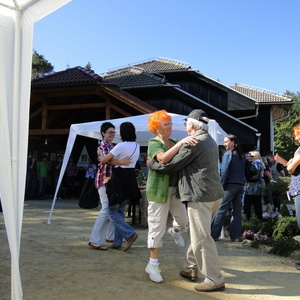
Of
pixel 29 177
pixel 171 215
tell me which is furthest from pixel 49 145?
pixel 171 215

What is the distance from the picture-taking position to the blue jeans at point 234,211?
5379mm

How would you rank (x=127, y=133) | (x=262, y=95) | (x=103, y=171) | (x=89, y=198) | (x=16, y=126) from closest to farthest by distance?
1. (x=16, y=126)
2. (x=127, y=133)
3. (x=103, y=171)
4. (x=89, y=198)
5. (x=262, y=95)

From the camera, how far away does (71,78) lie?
1215cm

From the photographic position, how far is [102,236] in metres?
4.45

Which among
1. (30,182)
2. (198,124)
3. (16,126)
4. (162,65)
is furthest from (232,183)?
(162,65)

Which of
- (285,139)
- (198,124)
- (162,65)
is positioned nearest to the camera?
(198,124)

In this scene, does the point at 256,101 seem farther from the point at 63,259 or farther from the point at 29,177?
the point at 63,259

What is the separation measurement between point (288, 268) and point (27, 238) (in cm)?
378

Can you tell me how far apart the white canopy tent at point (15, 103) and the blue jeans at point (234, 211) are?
375 centimetres

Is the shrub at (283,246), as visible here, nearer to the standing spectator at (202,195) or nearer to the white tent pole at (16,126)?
the standing spectator at (202,195)

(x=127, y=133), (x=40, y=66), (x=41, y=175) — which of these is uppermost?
(x=40, y=66)

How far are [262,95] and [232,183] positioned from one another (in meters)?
19.0

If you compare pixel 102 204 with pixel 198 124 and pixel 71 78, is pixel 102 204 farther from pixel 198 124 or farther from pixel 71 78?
pixel 71 78

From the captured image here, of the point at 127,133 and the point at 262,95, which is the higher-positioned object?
the point at 262,95
